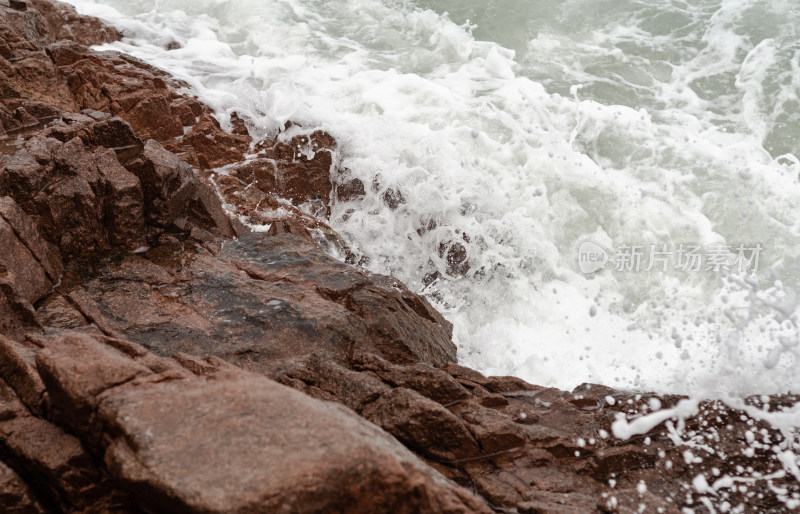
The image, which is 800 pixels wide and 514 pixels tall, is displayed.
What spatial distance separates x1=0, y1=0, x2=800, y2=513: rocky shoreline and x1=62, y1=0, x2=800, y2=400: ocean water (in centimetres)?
93

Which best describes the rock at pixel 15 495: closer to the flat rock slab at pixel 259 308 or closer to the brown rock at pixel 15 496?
the brown rock at pixel 15 496

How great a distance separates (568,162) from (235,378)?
8.01 m

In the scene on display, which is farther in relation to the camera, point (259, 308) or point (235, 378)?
point (259, 308)

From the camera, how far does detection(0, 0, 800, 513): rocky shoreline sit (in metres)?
2.70

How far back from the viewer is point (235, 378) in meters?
3.19

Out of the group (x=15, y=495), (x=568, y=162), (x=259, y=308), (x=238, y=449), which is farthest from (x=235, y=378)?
(x=568, y=162)

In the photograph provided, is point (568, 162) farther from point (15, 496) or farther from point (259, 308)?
point (15, 496)

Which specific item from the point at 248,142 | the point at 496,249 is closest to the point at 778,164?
the point at 496,249

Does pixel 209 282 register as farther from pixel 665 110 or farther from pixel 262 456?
pixel 665 110

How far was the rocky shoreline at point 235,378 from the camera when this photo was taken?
106 inches

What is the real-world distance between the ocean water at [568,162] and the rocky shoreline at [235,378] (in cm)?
93

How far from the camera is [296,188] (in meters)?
8.63

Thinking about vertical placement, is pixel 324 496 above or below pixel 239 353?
above

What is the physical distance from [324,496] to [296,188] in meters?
6.48
